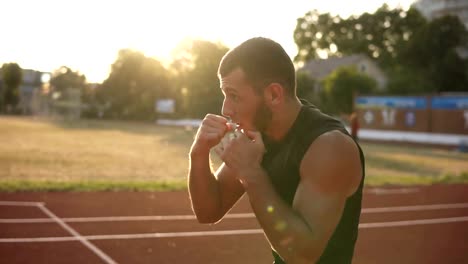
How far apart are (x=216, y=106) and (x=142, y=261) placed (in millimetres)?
44850

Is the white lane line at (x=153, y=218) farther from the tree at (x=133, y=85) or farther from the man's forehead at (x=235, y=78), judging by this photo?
the tree at (x=133, y=85)

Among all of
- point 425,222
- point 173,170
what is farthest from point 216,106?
point 425,222

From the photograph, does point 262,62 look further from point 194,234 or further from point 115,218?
point 115,218

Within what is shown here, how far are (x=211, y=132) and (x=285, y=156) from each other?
14.2 inches

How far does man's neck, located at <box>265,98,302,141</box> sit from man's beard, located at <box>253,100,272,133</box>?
0.09 feet

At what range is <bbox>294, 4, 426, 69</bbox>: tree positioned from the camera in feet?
272

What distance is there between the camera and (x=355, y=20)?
3369 inches

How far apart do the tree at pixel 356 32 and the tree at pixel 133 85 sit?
27.4 metres

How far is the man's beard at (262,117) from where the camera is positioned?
239 centimetres

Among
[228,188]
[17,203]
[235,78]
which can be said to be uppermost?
[235,78]

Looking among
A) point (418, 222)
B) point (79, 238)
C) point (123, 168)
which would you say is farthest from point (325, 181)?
point (123, 168)

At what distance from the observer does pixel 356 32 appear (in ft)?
282

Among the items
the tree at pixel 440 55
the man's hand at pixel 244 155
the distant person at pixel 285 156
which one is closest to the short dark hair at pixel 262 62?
the distant person at pixel 285 156

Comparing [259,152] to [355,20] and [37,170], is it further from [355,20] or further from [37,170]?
[355,20]
